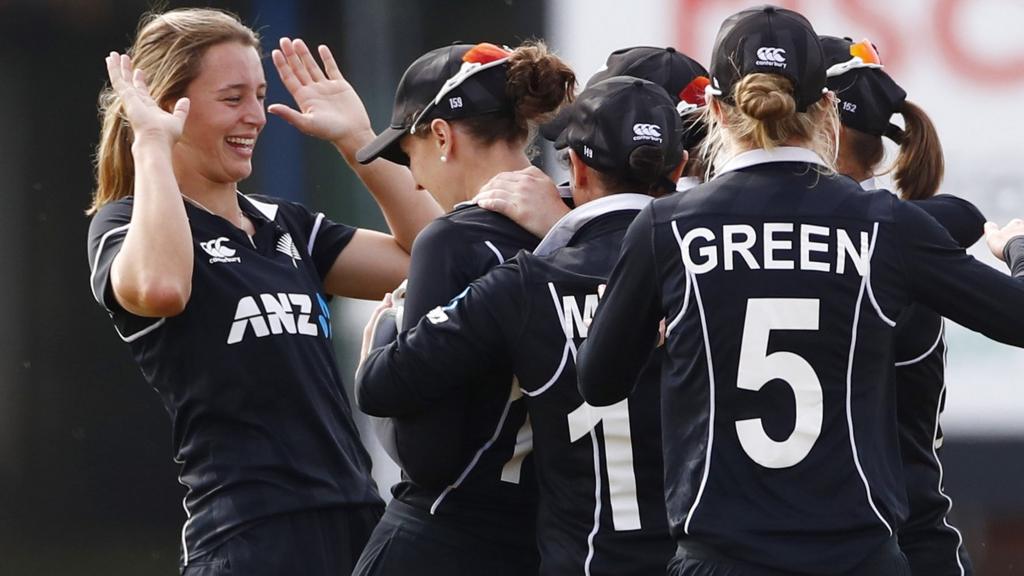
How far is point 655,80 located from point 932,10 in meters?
2.08

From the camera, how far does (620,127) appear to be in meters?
2.67

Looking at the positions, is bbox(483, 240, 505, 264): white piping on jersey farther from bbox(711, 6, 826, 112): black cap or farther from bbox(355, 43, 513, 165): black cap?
bbox(711, 6, 826, 112): black cap

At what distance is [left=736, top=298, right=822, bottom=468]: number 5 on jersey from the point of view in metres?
2.32

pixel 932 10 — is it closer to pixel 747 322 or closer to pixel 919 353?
pixel 919 353

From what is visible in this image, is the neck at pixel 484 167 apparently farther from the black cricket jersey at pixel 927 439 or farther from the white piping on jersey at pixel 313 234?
the black cricket jersey at pixel 927 439

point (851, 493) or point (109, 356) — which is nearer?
point (851, 493)

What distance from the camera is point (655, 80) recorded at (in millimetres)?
3379

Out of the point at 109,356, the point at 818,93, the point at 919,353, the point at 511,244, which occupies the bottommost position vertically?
the point at 109,356

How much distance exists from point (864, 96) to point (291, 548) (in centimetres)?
151

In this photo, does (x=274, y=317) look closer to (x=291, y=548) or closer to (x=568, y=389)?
(x=291, y=548)

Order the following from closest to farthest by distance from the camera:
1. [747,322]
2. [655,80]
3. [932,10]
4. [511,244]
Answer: [747,322], [511,244], [655,80], [932,10]

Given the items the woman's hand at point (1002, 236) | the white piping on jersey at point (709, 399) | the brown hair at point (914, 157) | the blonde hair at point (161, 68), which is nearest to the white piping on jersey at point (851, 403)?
the white piping on jersey at point (709, 399)

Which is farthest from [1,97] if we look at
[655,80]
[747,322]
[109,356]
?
[747,322]

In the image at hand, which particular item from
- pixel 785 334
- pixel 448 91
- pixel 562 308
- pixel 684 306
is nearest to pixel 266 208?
pixel 448 91
